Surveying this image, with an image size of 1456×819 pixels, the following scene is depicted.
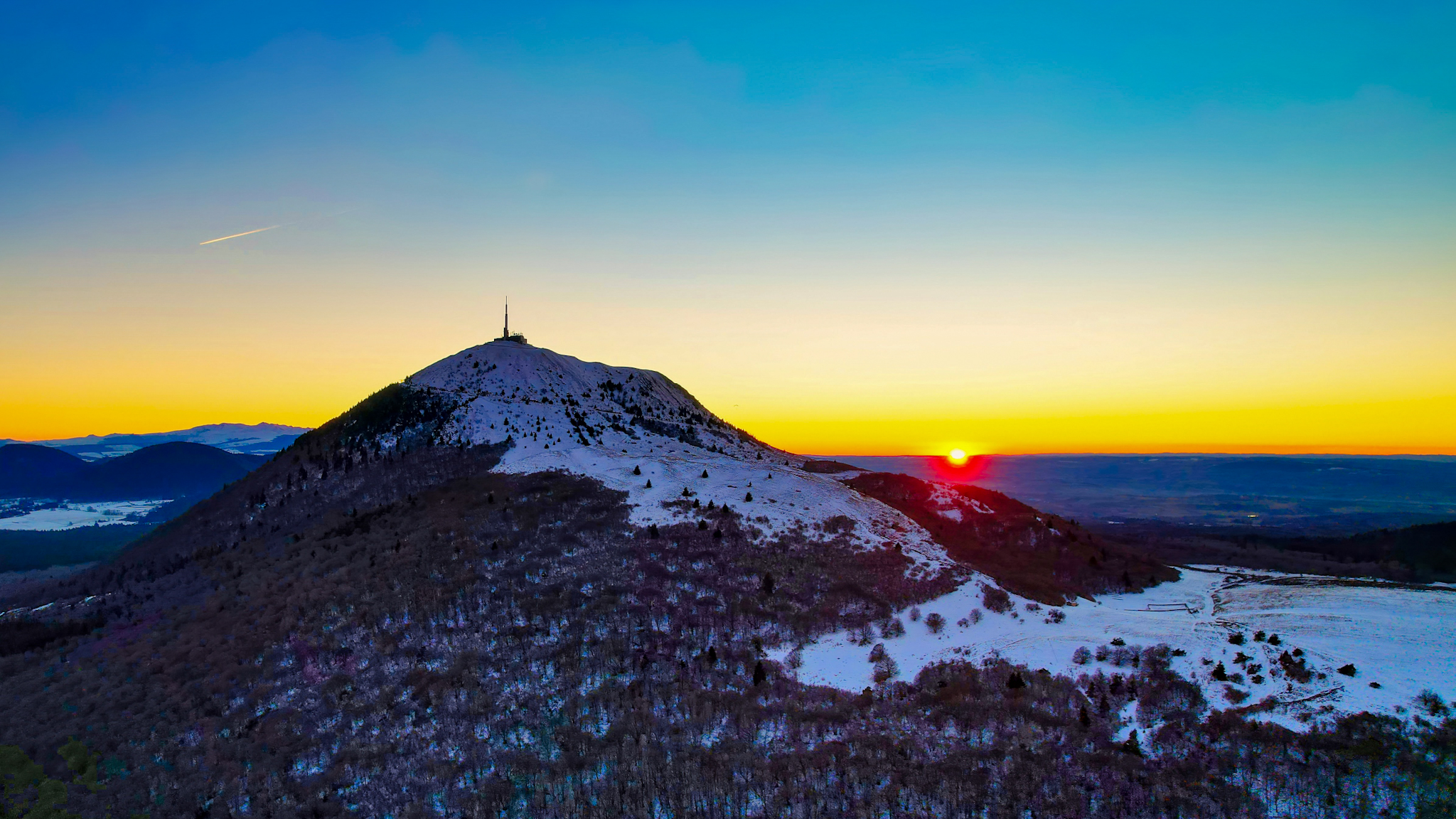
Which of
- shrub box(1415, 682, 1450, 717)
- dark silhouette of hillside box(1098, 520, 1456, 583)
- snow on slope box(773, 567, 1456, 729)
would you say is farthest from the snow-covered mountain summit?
shrub box(1415, 682, 1450, 717)

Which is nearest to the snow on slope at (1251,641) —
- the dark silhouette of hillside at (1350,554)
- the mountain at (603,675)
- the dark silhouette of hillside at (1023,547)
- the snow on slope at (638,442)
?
the mountain at (603,675)

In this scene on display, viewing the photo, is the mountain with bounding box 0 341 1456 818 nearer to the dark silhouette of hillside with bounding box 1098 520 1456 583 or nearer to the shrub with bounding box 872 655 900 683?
the shrub with bounding box 872 655 900 683

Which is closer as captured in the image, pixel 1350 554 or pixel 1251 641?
pixel 1251 641

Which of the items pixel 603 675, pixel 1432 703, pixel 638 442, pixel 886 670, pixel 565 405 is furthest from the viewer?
pixel 565 405

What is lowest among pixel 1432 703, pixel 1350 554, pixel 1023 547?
pixel 1350 554

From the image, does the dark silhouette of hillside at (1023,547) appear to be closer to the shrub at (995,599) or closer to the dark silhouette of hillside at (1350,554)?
the shrub at (995,599)

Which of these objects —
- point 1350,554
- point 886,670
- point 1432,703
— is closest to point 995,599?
point 886,670

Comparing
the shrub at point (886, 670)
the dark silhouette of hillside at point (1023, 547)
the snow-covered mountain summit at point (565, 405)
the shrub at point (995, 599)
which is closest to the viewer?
the shrub at point (886, 670)

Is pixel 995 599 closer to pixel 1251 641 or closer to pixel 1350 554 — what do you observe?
pixel 1251 641
